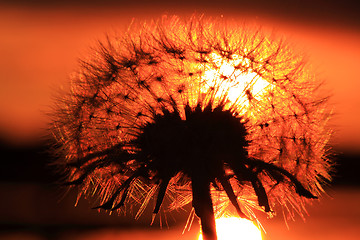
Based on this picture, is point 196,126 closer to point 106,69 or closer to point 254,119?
point 254,119

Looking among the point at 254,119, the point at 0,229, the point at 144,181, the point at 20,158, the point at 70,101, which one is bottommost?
the point at 144,181

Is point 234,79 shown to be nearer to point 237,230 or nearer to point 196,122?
point 196,122

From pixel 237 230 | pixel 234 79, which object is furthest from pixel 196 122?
pixel 237 230

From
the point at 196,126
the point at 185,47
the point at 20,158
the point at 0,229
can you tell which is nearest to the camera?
the point at 196,126

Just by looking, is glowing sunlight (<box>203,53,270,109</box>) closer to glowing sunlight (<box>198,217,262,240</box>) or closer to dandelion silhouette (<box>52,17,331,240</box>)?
dandelion silhouette (<box>52,17,331,240</box>)

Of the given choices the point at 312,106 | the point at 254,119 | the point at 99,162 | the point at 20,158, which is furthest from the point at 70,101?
the point at 20,158

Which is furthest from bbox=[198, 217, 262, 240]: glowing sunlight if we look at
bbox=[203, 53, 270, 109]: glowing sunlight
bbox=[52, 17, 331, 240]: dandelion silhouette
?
bbox=[203, 53, 270, 109]: glowing sunlight
